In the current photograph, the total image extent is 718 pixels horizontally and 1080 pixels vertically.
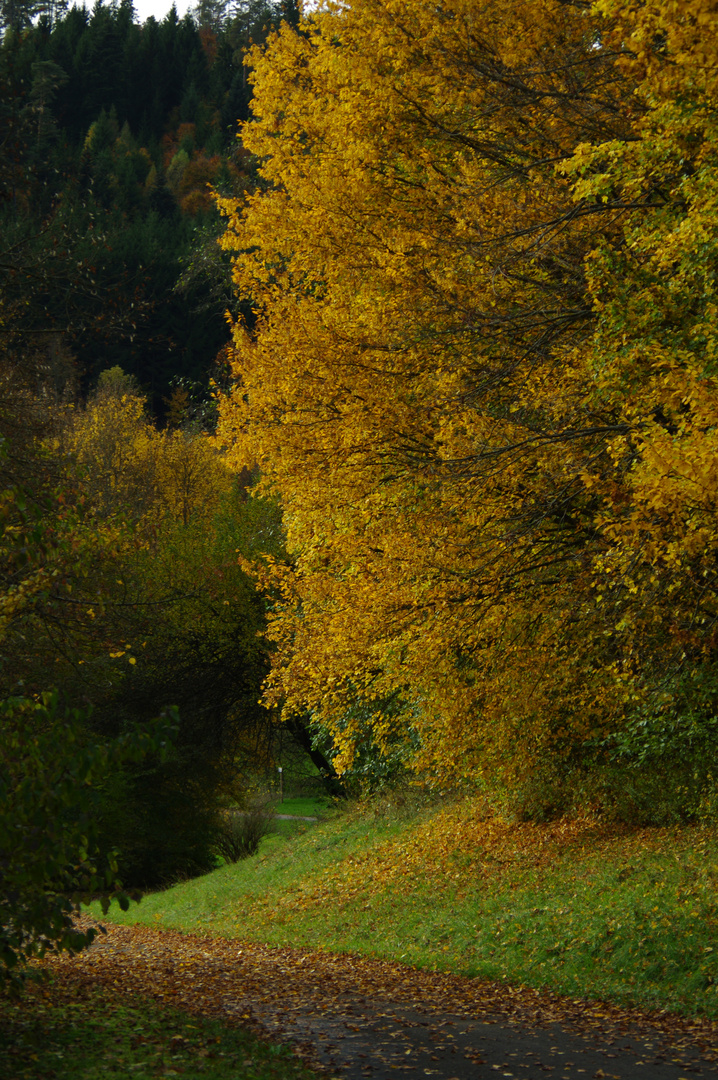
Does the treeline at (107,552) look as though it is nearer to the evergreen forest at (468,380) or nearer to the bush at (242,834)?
the evergreen forest at (468,380)

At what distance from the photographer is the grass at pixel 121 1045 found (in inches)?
226

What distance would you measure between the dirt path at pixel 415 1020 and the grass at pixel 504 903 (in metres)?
0.58

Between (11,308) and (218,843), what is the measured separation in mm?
16346

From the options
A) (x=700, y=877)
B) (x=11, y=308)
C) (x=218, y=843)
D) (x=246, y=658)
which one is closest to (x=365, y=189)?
(x=11, y=308)

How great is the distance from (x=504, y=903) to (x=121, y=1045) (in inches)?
262

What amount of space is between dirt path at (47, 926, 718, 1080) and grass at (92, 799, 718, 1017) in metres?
0.58

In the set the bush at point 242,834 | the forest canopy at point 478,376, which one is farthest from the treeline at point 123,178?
the bush at point 242,834

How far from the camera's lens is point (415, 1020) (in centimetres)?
819

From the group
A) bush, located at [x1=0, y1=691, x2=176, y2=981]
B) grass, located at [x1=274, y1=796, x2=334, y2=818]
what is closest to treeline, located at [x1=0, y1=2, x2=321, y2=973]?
bush, located at [x1=0, y1=691, x2=176, y2=981]

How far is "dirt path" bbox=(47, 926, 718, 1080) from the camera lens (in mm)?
6863

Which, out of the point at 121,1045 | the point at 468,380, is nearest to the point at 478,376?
the point at 468,380

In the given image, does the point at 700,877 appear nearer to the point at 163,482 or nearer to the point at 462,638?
the point at 462,638

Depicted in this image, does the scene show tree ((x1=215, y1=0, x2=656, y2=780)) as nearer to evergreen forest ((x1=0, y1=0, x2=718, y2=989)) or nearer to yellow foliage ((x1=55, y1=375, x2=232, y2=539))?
evergreen forest ((x1=0, y1=0, x2=718, y2=989))

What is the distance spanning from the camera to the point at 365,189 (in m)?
11.0
